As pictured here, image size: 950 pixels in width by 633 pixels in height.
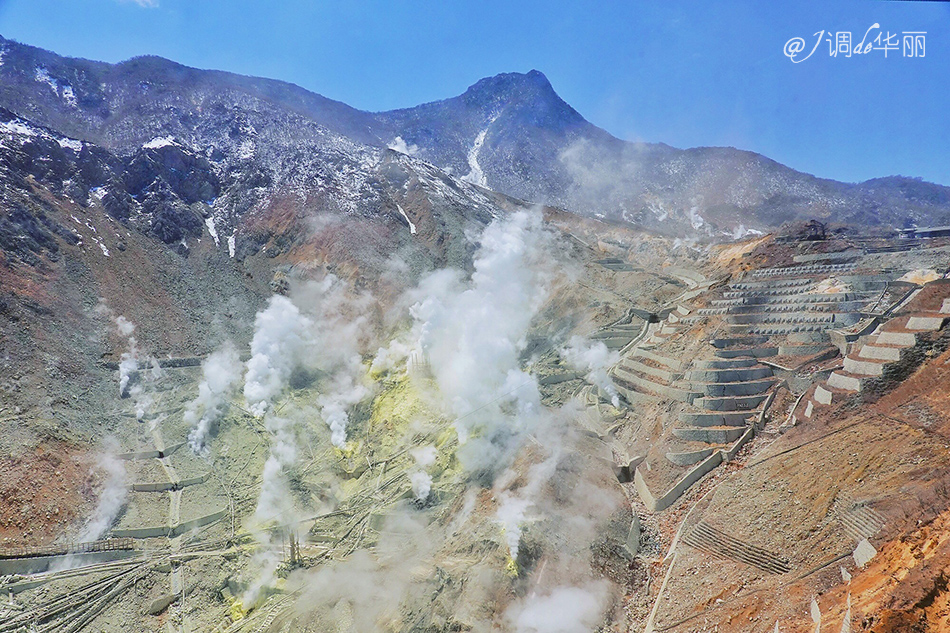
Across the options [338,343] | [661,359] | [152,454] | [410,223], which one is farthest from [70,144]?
[661,359]

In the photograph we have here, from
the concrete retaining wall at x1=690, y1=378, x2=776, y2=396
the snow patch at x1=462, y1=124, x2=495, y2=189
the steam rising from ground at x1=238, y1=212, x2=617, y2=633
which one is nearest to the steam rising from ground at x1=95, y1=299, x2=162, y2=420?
the steam rising from ground at x1=238, y1=212, x2=617, y2=633

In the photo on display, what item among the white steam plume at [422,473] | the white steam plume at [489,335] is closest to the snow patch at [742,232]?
the white steam plume at [489,335]

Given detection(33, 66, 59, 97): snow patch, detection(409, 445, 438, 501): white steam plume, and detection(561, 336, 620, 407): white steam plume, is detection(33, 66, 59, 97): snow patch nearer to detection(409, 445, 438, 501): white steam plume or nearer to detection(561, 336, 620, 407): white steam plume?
detection(409, 445, 438, 501): white steam plume

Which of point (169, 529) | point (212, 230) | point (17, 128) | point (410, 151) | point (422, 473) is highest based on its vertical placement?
point (410, 151)

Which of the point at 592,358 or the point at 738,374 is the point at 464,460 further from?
the point at 738,374

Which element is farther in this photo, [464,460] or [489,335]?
[489,335]

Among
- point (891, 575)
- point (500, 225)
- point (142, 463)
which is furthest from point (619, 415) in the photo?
point (500, 225)
